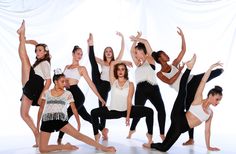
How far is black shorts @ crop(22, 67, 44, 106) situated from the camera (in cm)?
416

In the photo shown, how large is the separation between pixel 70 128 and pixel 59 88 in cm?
43

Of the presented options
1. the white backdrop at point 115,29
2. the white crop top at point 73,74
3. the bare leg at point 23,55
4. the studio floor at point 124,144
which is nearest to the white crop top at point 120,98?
the studio floor at point 124,144

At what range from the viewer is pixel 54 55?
6.27 metres

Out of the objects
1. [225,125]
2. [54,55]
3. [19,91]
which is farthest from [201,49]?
[19,91]

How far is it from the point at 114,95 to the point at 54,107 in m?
0.78

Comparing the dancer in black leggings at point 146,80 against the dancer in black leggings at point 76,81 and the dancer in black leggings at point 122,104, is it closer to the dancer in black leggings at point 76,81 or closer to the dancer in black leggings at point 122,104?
the dancer in black leggings at point 122,104

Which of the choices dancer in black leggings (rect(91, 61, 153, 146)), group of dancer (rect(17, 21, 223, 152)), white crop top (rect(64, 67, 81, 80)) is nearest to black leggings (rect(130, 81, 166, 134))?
group of dancer (rect(17, 21, 223, 152))

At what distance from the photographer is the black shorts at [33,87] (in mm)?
4156

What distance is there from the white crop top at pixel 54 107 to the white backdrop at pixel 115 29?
7.33 feet

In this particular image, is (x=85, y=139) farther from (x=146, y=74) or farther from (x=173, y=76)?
(x=173, y=76)

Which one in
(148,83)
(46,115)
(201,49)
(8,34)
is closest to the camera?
(46,115)

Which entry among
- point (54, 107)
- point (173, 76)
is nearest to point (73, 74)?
point (54, 107)

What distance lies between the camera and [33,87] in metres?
4.16

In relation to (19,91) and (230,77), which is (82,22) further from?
(230,77)
